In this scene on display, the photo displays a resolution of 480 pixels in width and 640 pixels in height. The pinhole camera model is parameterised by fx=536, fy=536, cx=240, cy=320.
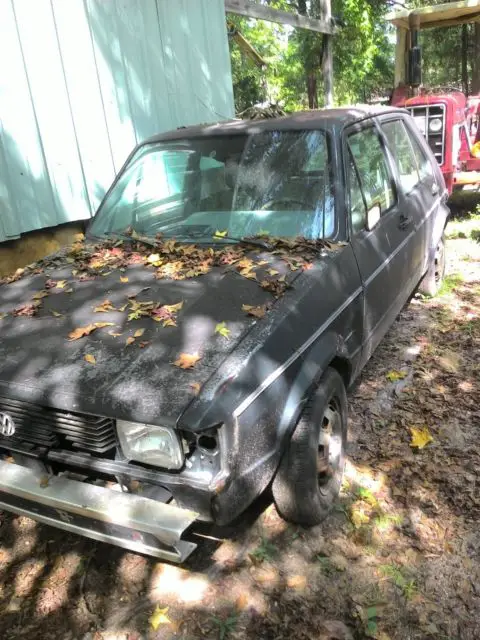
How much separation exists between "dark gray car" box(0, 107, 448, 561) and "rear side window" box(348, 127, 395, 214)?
0.07 feet

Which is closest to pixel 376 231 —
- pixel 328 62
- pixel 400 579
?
pixel 400 579

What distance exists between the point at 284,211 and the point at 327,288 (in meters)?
0.70

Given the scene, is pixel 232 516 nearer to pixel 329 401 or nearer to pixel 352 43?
pixel 329 401

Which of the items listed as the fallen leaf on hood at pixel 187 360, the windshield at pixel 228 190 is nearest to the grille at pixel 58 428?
the fallen leaf on hood at pixel 187 360

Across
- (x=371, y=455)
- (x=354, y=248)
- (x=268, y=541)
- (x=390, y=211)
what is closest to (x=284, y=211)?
(x=354, y=248)

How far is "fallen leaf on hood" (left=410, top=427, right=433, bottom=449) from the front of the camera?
3266mm

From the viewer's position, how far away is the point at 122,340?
2.33 m

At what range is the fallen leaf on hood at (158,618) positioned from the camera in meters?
2.25

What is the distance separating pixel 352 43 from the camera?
17.1 m

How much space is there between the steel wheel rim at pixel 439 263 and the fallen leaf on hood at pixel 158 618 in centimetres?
418

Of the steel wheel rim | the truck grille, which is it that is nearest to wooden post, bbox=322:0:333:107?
the truck grille

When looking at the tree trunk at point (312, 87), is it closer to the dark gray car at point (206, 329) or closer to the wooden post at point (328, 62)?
the wooden post at point (328, 62)

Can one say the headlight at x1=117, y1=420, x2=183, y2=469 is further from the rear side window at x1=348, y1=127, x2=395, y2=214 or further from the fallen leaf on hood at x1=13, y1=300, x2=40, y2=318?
the rear side window at x1=348, y1=127, x2=395, y2=214

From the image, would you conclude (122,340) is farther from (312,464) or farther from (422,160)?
(422,160)
